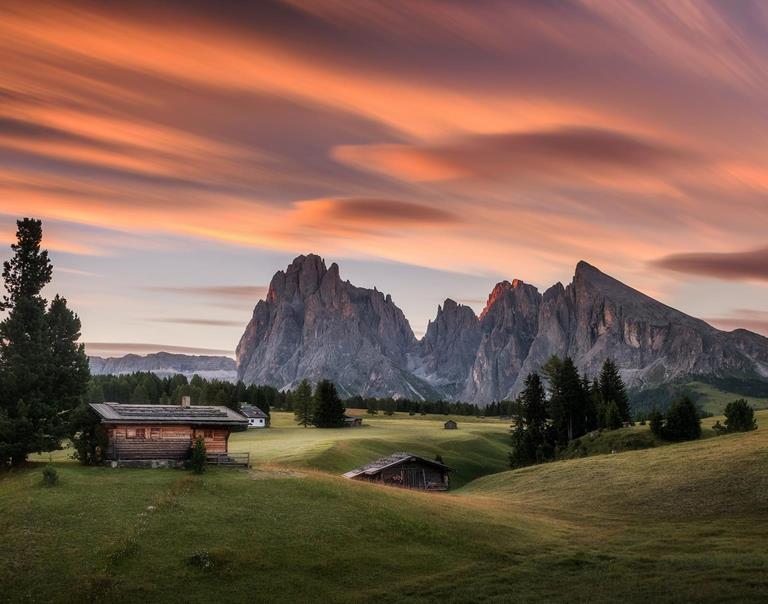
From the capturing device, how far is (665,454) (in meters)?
73.5

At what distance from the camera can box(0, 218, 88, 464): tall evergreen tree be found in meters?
57.5

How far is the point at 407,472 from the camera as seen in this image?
84.5 m

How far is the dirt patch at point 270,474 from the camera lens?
51.0 meters

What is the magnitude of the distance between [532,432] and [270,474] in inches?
2844

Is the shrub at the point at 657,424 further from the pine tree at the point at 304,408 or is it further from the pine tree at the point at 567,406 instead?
the pine tree at the point at 304,408

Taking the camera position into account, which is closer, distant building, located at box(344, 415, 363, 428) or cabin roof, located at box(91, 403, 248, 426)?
cabin roof, located at box(91, 403, 248, 426)

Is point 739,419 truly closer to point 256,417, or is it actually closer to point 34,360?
point 34,360

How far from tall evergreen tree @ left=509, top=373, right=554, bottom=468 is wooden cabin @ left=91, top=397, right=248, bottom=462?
214 feet

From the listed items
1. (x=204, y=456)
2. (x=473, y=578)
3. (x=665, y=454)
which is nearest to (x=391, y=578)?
(x=473, y=578)

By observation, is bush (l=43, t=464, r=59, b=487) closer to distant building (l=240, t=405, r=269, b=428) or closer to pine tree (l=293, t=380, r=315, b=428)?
pine tree (l=293, t=380, r=315, b=428)

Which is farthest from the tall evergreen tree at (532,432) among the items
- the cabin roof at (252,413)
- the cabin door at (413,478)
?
the cabin roof at (252,413)

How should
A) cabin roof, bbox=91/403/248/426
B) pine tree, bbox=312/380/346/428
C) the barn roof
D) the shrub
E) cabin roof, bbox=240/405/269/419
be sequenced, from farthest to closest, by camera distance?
1. cabin roof, bbox=240/405/269/419
2. pine tree, bbox=312/380/346/428
3. the shrub
4. the barn roof
5. cabin roof, bbox=91/403/248/426

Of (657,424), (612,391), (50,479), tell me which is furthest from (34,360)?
(612,391)

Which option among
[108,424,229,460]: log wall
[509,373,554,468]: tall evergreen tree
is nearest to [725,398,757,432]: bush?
[509,373,554,468]: tall evergreen tree
